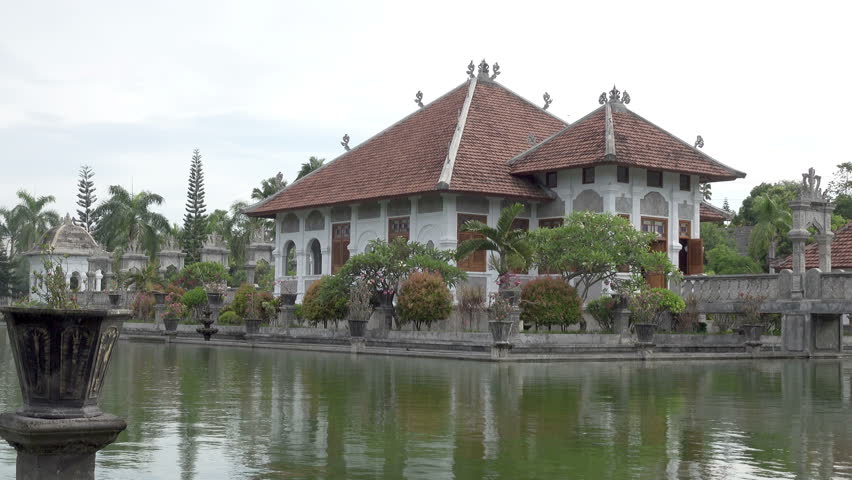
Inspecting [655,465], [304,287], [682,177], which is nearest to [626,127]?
[682,177]

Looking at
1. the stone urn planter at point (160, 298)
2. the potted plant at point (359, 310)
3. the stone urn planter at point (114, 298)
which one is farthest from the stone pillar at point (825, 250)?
the stone urn planter at point (114, 298)

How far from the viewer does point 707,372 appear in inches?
938

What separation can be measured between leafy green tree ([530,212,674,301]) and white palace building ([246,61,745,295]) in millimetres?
3664

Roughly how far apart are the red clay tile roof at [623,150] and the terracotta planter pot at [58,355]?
1150 inches

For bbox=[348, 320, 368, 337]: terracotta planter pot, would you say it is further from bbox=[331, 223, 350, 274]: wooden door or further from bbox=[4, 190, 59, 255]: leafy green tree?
bbox=[4, 190, 59, 255]: leafy green tree

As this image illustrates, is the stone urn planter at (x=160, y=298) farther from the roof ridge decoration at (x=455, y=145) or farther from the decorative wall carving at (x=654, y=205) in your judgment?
the decorative wall carving at (x=654, y=205)

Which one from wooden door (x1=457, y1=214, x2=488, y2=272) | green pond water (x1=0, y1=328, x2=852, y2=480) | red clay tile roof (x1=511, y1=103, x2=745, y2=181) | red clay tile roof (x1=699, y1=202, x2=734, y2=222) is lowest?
green pond water (x1=0, y1=328, x2=852, y2=480)

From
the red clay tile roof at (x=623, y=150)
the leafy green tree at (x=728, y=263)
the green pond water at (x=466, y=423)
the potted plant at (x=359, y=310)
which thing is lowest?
the green pond water at (x=466, y=423)

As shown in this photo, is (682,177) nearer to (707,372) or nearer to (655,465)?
(707,372)

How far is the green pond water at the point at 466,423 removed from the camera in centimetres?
969

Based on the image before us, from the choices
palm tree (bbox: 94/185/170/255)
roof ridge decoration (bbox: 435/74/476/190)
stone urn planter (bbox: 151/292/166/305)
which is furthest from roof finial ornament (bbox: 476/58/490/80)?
palm tree (bbox: 94/185/170/255)

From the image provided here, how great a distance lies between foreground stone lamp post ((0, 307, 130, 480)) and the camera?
295 inches

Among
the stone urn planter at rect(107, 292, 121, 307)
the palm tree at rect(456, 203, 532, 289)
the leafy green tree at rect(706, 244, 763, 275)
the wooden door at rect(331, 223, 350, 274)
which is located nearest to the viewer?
the palm tree at rect(456, 203, 532, 289)

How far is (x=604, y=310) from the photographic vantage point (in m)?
32.4
